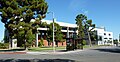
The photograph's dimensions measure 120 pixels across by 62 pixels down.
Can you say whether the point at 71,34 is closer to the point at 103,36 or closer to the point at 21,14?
the point at 103,36

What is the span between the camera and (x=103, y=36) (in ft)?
436

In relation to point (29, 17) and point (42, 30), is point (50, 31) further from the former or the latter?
point (29, 17)

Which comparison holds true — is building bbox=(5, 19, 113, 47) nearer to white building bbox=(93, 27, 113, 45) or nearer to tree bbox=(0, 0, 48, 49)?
white building bbox=(93, 27, 113, 45)

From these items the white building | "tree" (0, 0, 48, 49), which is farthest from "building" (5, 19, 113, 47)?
"tree" (0, 0, 48, 49)

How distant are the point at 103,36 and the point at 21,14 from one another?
93420mm

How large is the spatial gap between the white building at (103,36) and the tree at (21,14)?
267ft

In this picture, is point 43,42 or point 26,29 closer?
point 26,29

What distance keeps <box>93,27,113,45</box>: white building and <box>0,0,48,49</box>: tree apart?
81397 millimetres

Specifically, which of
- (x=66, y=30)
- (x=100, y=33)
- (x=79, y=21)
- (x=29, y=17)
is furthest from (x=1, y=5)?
(x=100, y=33)

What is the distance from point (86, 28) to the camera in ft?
266

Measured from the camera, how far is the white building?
127363mm

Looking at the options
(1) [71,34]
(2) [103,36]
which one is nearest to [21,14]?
(1) [71,34]

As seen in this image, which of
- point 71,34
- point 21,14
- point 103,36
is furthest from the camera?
point 103,36

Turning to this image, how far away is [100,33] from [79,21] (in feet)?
169
